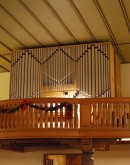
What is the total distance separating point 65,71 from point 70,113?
344 centimetres

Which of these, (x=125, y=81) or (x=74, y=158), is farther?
(x=125, y=81)

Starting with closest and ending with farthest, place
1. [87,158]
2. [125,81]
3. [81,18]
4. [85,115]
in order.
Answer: [85,115], [87,158], [81,18], [125,81]

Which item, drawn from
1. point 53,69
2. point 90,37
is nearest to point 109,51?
point 90,37

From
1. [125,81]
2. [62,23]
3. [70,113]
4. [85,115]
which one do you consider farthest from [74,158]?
[62,23]

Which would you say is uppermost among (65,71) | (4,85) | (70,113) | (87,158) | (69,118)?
(65,71)

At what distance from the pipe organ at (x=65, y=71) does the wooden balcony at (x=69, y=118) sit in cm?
240

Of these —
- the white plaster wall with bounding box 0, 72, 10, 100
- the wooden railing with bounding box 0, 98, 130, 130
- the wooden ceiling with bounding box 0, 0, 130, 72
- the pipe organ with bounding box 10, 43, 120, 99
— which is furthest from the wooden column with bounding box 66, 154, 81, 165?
the white plaster wall with bounding box 0, 72, 10, 100

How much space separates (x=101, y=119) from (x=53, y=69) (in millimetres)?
3917

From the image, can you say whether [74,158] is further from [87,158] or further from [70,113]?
[70,113]

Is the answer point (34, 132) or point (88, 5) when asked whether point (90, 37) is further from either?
point (34, 132)

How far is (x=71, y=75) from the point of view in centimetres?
1350

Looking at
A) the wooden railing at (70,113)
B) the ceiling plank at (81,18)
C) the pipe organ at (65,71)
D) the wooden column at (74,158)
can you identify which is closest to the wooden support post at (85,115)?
the wooden railing at (70,113)

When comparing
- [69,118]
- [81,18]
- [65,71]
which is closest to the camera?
[69,118]

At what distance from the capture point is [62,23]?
486 inches
